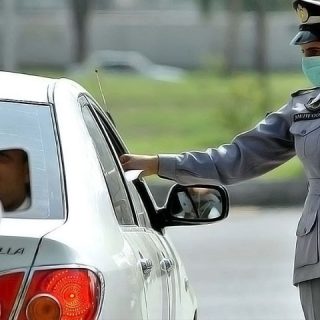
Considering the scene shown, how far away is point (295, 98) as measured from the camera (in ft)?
14.5

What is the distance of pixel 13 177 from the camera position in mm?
3605

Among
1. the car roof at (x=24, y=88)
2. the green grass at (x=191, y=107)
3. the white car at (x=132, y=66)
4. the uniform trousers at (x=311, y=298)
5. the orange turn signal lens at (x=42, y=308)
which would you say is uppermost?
the car roof at (x=24, y=88)

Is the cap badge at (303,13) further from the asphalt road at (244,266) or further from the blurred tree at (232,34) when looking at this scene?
the blurred tree at (232,34)

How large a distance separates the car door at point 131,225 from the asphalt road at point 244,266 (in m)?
4.62

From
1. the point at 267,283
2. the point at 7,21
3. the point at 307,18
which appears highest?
the point at 307,18

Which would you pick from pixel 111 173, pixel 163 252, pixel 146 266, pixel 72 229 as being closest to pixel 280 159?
pixel 163 252

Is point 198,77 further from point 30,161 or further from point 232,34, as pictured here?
point 30,161

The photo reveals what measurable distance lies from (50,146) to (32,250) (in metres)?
0.59

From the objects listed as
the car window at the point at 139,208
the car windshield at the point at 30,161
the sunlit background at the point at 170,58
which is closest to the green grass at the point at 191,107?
the sunlit background at the point at 170,58

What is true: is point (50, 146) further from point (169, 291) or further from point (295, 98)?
point (295, 98)

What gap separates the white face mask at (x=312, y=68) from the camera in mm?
4445

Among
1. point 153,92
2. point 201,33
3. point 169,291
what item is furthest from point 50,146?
point 201,33

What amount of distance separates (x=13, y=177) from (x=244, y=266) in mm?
8701

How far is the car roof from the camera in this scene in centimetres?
385
